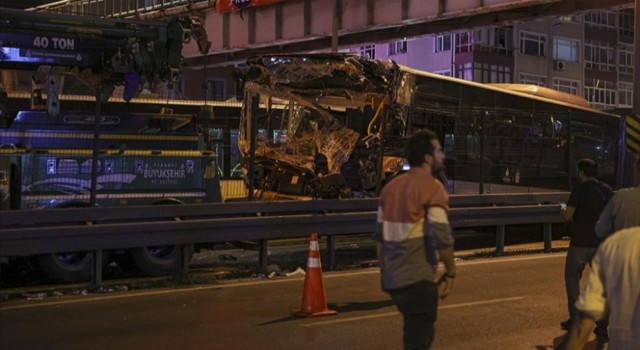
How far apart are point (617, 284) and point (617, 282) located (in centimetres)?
1

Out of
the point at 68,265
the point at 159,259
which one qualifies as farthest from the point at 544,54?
the point at 68,265

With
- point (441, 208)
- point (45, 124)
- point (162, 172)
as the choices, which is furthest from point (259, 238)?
point (441, 208)

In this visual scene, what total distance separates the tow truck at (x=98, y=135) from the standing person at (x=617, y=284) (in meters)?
7.94

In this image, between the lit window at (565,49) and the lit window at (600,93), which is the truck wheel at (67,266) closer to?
the lit window at (565,49)

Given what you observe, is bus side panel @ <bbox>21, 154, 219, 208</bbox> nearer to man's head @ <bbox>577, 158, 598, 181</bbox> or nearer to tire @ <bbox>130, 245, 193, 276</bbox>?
tire @ <bbox>130, 245, 193, 276</bbox>

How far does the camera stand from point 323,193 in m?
15.2

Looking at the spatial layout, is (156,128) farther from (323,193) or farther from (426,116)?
(426,116)

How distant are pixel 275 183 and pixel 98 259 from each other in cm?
619

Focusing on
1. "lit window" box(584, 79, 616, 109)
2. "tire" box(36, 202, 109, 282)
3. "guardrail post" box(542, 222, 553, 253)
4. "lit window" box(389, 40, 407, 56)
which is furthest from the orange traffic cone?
"lit window" box(584, 79, 616, 109)

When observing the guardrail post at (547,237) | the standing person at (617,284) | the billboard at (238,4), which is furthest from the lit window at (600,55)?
the standing person at (617,284)

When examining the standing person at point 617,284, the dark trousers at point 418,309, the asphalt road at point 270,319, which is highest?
the standing person at point 617,284

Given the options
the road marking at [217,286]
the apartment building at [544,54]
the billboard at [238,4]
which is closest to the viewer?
the road marking at [217,286]

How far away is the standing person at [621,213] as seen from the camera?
230 inches

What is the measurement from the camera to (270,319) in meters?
8.48
